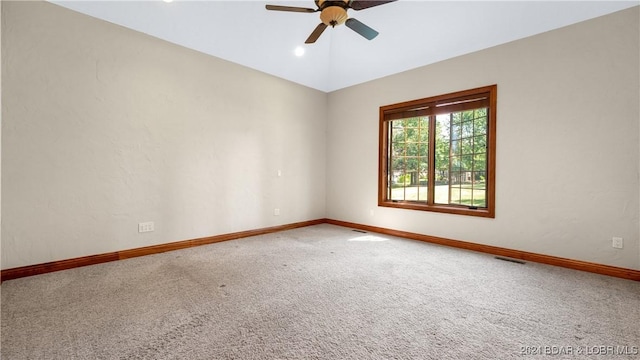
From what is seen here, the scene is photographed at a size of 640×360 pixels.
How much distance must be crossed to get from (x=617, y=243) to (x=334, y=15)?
12.4ft

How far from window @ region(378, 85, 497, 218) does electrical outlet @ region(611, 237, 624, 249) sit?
3.72 feet

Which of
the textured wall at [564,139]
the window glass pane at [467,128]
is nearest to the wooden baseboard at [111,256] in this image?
the textured wall at [564,139]

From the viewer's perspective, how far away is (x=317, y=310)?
6.87ft

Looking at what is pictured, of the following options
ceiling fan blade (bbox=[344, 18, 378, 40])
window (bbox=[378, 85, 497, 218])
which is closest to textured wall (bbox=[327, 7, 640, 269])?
window (bbox=[378, 85, 497, 218])

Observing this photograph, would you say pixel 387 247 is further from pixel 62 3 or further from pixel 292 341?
pixel 62 3

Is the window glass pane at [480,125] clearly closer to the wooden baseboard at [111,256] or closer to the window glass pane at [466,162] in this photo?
the window glass pane at [466,162]

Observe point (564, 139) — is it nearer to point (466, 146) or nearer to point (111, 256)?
point (466, 146)

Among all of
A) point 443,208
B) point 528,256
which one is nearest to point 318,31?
point 443,208

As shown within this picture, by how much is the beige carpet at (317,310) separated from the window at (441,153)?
1123 millimetres

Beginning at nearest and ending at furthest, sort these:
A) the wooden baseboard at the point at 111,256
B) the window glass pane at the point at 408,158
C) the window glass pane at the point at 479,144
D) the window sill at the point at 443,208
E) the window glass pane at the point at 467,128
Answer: the wooden baseboard at the point at 111,256 < the window sill at the point at 443,208 < the window glass pane at the point at 479,144 < the window glass pane at the point at 467,128 < the window glass pane at the point at 408,158

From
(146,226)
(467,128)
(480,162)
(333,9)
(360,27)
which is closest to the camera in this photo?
(333,9)

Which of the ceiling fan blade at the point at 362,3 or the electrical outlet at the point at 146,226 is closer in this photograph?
the ceiling fan blade at the point at 362,3

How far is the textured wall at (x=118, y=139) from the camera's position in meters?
2.73

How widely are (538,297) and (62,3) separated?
551 cm
